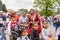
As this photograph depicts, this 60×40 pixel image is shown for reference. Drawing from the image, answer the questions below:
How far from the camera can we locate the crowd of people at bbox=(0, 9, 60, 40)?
3635 millimetres

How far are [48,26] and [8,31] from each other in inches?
29.3

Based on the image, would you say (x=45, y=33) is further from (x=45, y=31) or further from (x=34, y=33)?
(x=34, y=33)

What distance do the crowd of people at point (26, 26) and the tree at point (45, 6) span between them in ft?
1.06

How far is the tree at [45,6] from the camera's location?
4125 millimetres

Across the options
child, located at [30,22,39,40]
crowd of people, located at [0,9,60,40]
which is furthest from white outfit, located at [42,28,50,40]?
child, located at [30,22,39,40]

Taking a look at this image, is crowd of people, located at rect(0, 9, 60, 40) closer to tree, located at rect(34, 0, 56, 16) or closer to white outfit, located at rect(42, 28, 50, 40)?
white outfit, located at rect(42, 28, 50, 40)

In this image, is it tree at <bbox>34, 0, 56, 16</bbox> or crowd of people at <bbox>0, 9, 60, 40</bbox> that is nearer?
crowd of people at <bbox>0, 9, 60, 40</bbox>

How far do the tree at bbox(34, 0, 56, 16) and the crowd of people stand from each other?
324 mm

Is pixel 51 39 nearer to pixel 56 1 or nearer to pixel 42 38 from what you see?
pixel 42 38

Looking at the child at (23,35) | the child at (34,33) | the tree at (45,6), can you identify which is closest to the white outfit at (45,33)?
the child at (34,33)

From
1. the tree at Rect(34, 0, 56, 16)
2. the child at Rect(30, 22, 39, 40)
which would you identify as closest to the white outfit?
the child at Rect(30, 22, 39, 40)

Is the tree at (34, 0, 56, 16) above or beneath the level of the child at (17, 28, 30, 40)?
above

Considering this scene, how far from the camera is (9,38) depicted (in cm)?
381

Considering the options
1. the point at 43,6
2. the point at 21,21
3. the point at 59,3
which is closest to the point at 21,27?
the point at 21,21
